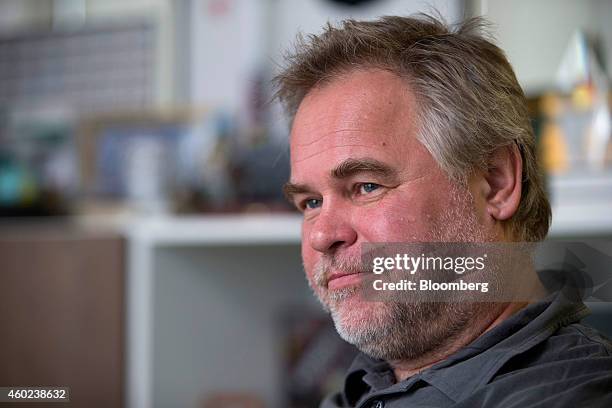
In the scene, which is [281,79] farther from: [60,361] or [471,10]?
[60,361]

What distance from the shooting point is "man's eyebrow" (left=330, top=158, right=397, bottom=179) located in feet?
1.90

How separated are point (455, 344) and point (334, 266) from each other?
4.5 inches

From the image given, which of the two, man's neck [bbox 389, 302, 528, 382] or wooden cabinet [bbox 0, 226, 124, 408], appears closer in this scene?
man's neck [bbox 389, 302, 528, 382]

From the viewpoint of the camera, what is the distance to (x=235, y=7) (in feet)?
5.99

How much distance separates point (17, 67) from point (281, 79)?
1660 mm

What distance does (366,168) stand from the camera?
582 mm

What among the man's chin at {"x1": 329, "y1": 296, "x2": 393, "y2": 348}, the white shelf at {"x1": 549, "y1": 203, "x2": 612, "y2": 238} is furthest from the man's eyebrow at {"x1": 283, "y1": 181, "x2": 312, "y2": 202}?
the white shelf at {"x1": 549, "y1": 203, "x2": 612, "y2": 238}

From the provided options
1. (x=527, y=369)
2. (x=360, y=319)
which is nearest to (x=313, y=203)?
(x=360, y=319)

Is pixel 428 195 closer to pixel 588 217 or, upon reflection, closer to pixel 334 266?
pixel 334 266

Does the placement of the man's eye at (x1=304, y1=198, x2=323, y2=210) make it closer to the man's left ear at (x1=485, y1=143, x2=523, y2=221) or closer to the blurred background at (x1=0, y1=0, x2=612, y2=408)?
the man's left ear at (x1=485, y1=143, x2=523, y2=221)

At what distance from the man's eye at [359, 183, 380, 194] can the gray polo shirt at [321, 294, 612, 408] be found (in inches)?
5.7

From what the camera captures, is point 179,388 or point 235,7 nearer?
point 179,388

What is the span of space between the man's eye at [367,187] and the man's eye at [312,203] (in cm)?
4

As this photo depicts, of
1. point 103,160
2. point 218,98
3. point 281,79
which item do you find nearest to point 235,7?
point 218,98
